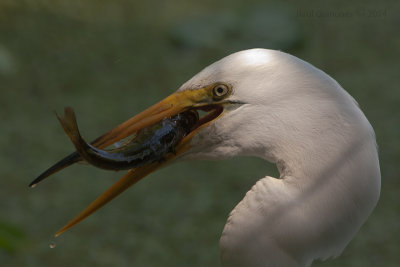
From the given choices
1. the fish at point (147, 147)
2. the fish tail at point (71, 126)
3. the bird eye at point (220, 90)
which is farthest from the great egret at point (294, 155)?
the fish tail at point (71, 126)

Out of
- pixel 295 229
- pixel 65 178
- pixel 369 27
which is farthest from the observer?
pixel 369 27

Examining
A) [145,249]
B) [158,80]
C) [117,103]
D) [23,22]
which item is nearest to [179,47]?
[158,80]

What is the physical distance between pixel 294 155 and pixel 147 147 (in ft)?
1.46

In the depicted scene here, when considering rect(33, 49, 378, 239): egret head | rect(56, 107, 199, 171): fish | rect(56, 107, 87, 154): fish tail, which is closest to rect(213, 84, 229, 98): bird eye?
rect(33, 49, 378, 239): egret head

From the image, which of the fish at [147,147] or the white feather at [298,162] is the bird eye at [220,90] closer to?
the white feather at [298,162]

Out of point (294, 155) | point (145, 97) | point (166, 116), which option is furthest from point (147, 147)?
point (145, 97)

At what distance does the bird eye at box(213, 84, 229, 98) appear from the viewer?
154 centimetres

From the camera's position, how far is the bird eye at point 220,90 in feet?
5.04

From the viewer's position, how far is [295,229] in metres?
1.42

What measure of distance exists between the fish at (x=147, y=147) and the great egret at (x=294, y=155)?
14 cm

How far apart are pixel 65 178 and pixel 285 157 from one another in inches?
116

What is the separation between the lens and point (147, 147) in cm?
161

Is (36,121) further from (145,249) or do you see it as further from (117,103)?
(145,249)

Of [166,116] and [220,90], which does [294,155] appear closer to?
[220,90]
